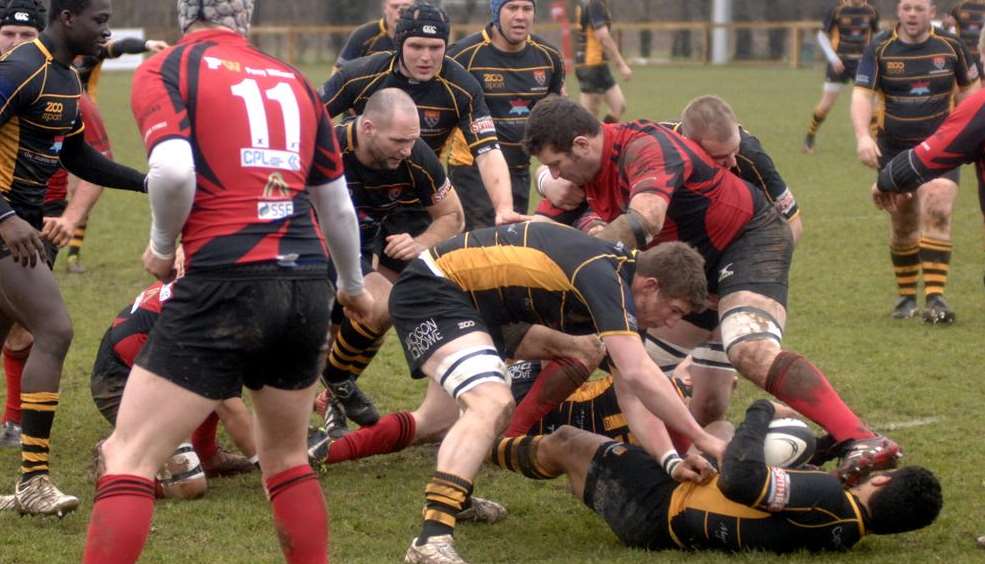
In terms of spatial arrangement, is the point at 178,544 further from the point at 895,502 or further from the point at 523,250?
the point at 895,502

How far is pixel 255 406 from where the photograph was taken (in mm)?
4066

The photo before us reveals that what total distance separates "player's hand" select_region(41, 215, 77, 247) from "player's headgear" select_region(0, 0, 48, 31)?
3.47 ft

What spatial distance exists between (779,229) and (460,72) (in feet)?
8.41

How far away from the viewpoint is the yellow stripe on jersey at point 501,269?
4.97 m

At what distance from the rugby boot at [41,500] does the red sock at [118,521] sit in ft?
5.43

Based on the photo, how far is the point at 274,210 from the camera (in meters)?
3.87

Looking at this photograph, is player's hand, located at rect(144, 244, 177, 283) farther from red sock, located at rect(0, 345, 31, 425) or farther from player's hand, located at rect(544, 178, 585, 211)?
red sock, located at rect(0, 345, 31, 425)

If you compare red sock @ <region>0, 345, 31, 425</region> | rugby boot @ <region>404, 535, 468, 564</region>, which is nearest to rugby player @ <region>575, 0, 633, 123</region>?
red sock @ <region>0, 345, 31, 425</region>

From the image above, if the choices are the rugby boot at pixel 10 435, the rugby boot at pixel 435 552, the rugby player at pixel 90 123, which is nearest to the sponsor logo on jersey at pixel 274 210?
the rugby player at pixel 90 123

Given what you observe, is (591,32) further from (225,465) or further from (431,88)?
(225,465)

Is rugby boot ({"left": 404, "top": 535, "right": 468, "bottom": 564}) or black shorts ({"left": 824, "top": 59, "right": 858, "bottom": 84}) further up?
rugby boot ({"left": 404, "top": 535, "right": 468, "bottom": 564})

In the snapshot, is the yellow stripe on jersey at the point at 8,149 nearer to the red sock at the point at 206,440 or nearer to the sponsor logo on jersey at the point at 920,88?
the red sock at the point at 206,440

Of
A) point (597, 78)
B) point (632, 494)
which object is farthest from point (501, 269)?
point (597, 78)

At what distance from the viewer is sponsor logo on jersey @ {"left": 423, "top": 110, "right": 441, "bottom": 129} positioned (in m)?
7.83
